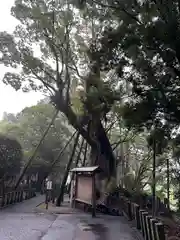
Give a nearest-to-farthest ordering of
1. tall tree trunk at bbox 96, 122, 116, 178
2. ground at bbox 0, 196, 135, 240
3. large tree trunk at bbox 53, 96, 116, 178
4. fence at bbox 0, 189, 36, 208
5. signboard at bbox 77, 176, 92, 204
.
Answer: ground at bbox 0, 196, 135, 240
signboard at bbox 77, 176, 92, 204
fence at bbox 0, 189, 36, 208
large tree trunk at bbox 53, 96, 116, 178
tall tree trunk at bbox 96, 122, 116, 178

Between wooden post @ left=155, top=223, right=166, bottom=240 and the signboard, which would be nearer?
wooden post @ left=155, top=223, right=166, bottom=240

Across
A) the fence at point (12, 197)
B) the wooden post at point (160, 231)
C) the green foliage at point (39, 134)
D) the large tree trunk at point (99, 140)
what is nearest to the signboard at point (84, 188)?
the large tree trunk at point (99, 140)

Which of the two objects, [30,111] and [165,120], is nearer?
[165,120]

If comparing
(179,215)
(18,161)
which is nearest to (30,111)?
(18,161)

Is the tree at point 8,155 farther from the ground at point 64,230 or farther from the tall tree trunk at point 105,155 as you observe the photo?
the ground at point 64,230

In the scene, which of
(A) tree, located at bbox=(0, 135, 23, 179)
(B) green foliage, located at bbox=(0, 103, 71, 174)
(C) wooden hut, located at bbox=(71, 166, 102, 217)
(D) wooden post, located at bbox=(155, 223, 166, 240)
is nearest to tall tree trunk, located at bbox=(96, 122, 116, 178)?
(C) wooden hut, located at bbox=(71, 166, 102, 217)

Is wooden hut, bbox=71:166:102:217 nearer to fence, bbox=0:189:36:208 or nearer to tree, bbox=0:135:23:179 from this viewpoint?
fence, bbox=0:189:36:208

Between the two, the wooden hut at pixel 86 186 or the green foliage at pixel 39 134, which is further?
the green foliage at pixel 39 134

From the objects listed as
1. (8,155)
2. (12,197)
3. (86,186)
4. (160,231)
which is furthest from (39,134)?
(160,231)

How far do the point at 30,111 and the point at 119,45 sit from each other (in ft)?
78.5

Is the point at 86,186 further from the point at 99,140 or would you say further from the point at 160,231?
the point at 160,231

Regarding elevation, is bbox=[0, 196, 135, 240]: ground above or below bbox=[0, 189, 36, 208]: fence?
below

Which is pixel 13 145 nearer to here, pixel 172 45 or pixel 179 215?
pixel 179 215

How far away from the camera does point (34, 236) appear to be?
7.61 meters
